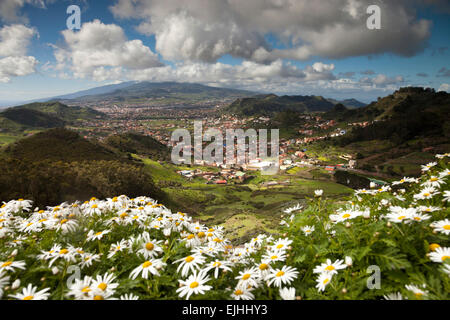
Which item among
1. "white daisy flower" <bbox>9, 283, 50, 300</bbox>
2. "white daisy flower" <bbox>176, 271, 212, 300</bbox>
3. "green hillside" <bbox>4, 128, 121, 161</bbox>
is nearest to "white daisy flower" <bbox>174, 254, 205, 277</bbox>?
"white daisy flower" <bbox>176, 271, 212, 300</bbox>

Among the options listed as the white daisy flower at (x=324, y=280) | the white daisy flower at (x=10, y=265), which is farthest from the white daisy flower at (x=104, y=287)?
the white daisy flower at (x=324, y=280)

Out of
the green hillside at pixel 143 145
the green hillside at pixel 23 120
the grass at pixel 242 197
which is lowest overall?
the grass at pixel 242 197

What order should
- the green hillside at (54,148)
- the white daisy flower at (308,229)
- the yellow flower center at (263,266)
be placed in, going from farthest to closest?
the green hillside at (54,148), the white daisy flower at (308,229), the yellow flower center at (263,266)

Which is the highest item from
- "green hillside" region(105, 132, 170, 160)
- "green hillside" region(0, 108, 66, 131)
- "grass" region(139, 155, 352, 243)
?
"green hillside" region(0, 108, 66, 131)

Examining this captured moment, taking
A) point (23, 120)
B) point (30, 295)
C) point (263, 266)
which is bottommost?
point (263, 266)

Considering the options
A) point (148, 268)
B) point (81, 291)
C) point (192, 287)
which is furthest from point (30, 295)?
point (192, 287)

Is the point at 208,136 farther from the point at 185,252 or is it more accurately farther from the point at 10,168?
the point at 185,252

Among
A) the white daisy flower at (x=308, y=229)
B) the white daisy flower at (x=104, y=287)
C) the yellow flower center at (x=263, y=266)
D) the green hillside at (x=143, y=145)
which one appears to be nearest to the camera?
the white daisy flower at (x=104, y=287)

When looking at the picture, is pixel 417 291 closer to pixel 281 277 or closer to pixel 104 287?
pixel 281 277

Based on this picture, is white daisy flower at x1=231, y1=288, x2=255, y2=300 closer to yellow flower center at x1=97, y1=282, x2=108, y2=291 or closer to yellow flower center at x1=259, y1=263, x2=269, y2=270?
yellow flower center at x1=259, y1=263, x2=269, y2=270

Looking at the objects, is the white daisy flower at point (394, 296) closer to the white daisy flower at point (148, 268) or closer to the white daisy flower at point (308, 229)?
the white daisy flower at point (308, 229)

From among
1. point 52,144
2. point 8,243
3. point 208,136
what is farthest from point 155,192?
point 208,136
